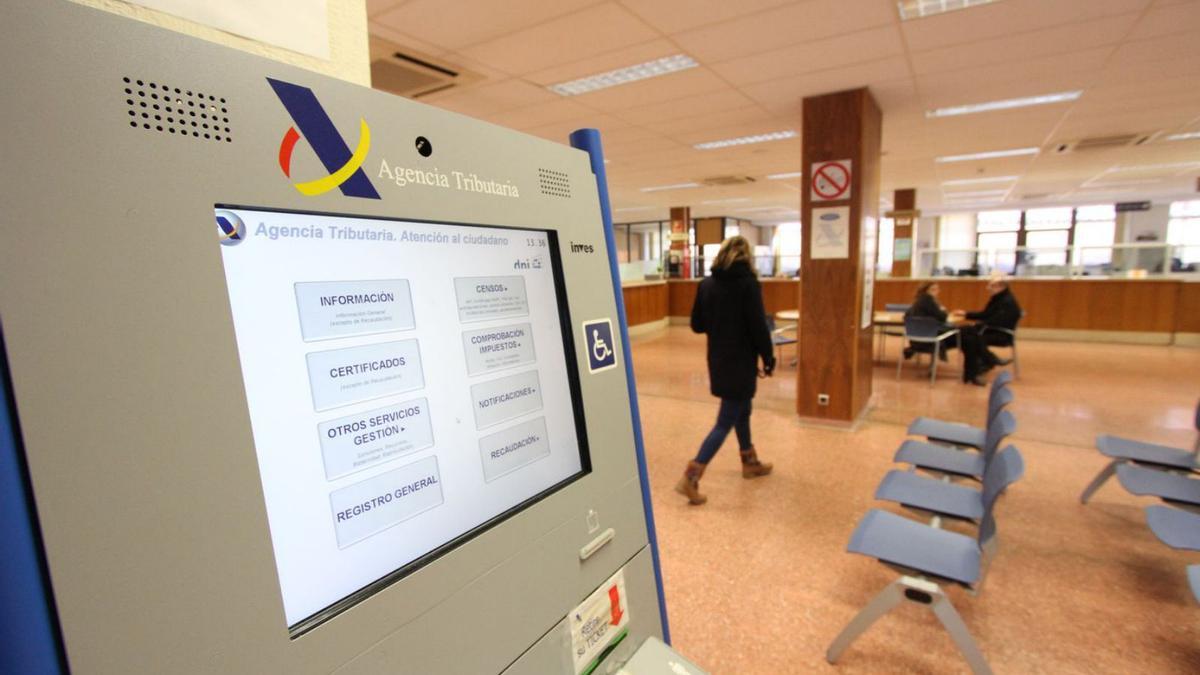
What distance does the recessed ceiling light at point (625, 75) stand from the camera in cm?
349

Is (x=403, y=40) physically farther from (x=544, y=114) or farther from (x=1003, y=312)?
(x=1003, y=312)

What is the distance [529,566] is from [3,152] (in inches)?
19.3

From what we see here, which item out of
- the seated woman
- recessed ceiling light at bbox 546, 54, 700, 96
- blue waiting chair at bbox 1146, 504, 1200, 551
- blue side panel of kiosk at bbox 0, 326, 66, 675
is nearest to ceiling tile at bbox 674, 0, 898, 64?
recessed ceiling light at bbox 546, 54, 700, 96

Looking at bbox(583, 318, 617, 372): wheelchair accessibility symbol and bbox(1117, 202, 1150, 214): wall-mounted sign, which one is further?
bbox(1117, 202, 1150, 214): wall-mounted sign

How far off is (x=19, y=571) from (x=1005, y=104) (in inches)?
238

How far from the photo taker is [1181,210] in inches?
555

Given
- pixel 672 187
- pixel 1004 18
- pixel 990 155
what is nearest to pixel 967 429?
pixel 1004 18

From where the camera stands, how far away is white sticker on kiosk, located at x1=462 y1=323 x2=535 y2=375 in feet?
1.81

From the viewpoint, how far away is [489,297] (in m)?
0.57

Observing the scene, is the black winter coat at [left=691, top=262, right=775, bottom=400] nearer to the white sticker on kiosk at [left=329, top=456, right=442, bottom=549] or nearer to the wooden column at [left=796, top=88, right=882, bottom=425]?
the wooden column at [left=796, top=88, right=882, bottom=425]

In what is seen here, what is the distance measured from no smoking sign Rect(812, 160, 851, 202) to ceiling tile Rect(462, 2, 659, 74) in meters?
1.80

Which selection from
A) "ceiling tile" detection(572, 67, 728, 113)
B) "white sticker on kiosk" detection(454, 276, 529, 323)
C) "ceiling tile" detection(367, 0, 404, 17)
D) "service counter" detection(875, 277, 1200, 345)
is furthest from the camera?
"service counter" detection(875, 277, 1200, 345)

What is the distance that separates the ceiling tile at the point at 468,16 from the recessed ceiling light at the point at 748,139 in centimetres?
335

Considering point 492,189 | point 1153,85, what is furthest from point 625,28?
point 1153,85
